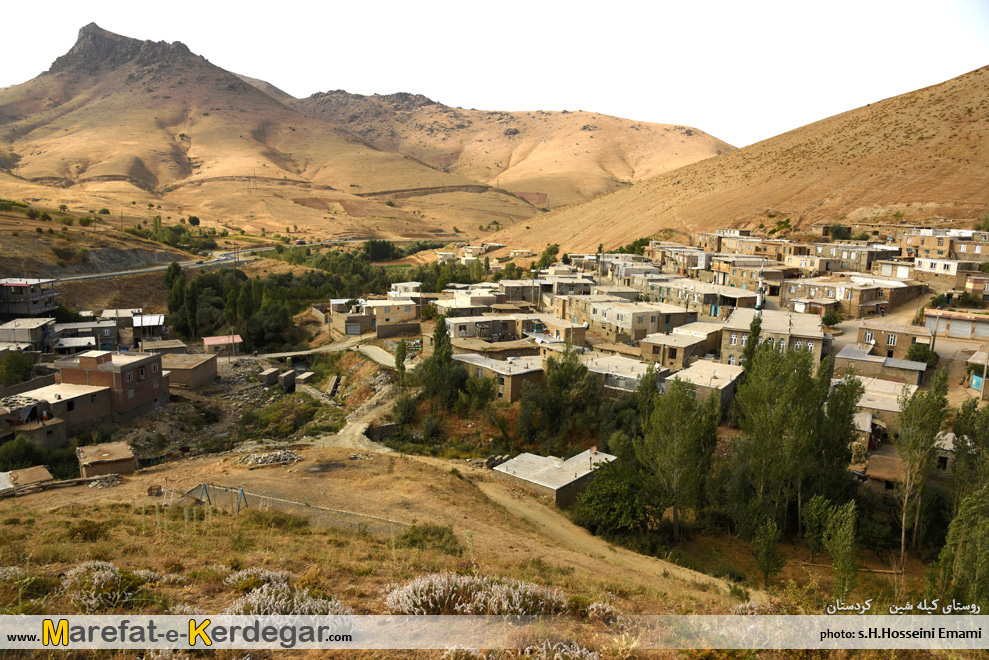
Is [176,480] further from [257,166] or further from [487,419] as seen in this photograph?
[257,166]

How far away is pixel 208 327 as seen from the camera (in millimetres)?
41906

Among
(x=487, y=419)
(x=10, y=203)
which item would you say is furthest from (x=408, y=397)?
(x=10, y=203)

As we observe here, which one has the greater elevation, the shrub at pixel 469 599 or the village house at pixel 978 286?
the village house at pixel 978 286

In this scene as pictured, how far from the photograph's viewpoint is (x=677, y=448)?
692 inches

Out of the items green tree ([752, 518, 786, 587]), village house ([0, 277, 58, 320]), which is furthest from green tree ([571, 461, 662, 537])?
village house ([0, 277, 58, 320])

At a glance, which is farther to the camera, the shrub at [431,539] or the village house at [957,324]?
the village house at [957,324]

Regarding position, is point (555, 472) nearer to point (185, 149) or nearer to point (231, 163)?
point (231, 163)

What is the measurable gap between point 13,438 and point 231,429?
24.9 feet

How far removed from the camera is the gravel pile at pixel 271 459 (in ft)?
64.5

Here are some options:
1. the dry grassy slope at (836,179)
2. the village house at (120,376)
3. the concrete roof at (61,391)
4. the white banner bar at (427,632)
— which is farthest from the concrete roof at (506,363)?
the dry grassy slope at (836,179)

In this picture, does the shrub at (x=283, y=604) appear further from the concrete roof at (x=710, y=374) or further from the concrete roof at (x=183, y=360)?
the concrete roof at (x=183, y=360)

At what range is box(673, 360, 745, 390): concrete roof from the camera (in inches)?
956

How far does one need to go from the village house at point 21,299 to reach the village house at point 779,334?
4018 cm

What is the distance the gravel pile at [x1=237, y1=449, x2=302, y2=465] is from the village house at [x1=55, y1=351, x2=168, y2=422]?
9.10 meters
